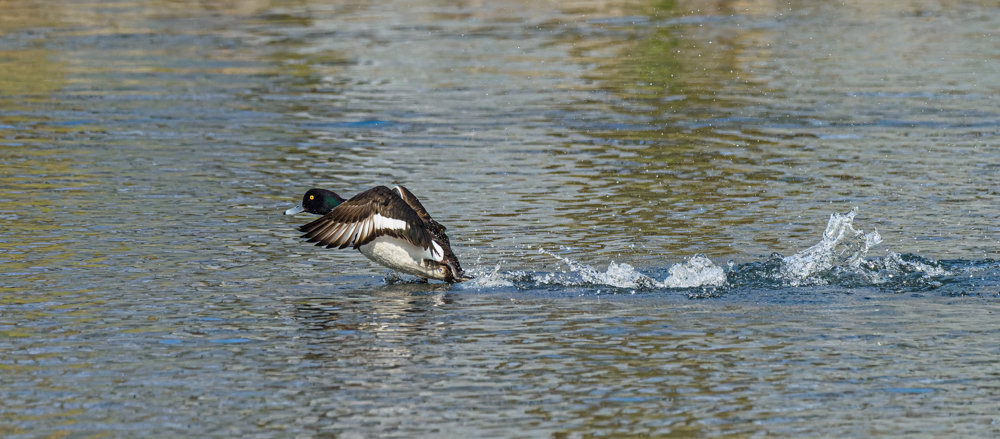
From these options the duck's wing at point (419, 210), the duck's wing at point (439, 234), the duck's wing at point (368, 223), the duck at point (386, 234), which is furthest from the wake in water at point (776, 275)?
the duck's wing at point (368, 223)

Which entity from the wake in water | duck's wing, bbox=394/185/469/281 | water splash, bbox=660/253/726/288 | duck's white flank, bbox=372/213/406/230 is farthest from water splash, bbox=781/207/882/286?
duck's white flank, bbox=372/213/406/230

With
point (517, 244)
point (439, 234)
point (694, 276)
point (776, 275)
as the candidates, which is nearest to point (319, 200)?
point (439, 234)

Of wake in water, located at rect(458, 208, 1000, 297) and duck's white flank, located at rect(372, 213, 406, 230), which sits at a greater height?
duck's white flank, located at rect(372, 213, 406, 230)

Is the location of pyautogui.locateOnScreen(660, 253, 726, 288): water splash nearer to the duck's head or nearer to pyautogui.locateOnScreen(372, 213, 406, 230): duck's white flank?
pyautogui.locateOnScreen(372, 213, 406, 230): duck's white flank

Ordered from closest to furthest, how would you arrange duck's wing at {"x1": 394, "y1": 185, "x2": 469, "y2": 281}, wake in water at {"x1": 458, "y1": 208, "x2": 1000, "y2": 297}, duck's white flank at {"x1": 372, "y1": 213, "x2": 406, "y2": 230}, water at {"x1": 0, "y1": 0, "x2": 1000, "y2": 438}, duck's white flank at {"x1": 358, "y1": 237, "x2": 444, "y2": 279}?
water at {"x1": 0, "y1": 0, "x2": 1000, "y2": 438} < wake in water at {"x1": 458, "y1": 208, "x2": 1000, "y2": 297} < duck's white flank at {"x1": 372, "y1": 213, "x2": 406, "y2": 230} < duck's white flank at {"x1": 358, "y1": 237, "x2": 444, "y2": 279} < duck's wing at {"x1": 394, "y1": 185, "x2": 469, "y2": 281}

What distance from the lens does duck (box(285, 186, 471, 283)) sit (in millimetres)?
11477

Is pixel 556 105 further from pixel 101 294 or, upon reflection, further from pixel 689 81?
pixel 101 294

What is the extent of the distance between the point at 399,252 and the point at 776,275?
2960mm

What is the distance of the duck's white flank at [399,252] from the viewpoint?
11.7 m

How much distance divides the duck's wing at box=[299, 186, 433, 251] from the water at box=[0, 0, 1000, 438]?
45 centimetres

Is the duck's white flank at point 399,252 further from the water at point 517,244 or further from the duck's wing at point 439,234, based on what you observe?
the water at point 517,244

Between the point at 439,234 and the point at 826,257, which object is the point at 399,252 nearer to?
the point at 439,234

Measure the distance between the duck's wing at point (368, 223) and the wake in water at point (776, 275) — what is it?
0.72m

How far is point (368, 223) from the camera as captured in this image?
11.6 metres
